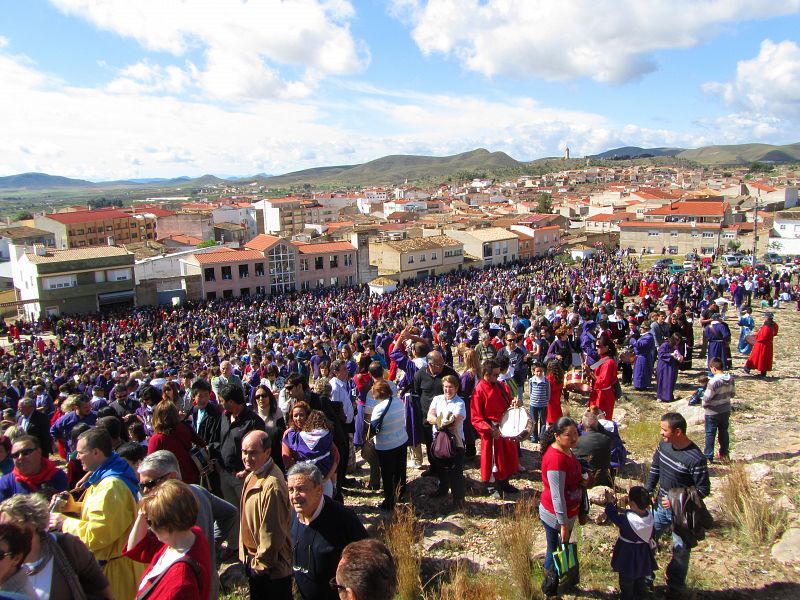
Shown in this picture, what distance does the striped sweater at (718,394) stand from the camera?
5828 mm

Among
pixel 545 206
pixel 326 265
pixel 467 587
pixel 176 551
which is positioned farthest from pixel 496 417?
pixel 545 206

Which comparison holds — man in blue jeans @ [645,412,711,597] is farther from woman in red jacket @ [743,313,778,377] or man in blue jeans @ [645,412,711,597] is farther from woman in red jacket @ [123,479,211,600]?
woman in red jacket @ [743,313,778,377]

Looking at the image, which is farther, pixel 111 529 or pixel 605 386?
pixel 605 386

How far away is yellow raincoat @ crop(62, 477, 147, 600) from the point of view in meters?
3.11

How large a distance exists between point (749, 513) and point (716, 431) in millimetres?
1676

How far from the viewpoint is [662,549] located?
468cm

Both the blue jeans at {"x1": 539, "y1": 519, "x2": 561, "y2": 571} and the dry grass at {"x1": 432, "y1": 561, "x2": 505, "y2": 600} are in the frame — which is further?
the blue jeans at {"x1": 539, "y1": 519, "x2": 561, "y2": 571}

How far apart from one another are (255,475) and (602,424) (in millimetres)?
3637

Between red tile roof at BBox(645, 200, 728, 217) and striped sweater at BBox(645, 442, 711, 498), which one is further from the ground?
red tile roof at BBox(645, 200, 728, 217)

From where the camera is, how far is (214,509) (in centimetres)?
346

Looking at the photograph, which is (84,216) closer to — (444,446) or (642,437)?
(642,437)

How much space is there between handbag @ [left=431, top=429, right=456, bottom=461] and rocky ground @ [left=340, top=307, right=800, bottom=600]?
2.12 feet

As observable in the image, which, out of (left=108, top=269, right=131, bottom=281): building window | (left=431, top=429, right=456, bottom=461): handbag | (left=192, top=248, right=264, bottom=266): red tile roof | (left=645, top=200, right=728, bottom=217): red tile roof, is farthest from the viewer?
(left=645, top=200, right=728, bottom=217): red tile roof

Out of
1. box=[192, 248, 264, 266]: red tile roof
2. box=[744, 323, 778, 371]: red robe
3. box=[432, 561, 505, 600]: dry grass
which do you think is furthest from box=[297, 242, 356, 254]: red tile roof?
box=[432, 561, 505, 600]: dry grass
